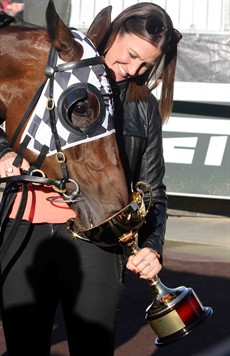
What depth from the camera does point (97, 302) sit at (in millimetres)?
3264

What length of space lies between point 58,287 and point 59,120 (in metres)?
0.73

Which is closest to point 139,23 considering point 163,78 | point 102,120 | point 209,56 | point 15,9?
point 163,78

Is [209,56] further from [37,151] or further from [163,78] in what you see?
[37,151]

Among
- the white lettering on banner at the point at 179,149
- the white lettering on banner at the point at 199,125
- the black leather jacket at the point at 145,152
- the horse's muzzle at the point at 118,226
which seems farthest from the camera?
the white lettering on banner at the point at 179,149

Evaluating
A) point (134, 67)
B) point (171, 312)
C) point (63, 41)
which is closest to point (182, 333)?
point (171, 312)

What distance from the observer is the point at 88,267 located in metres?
3.26

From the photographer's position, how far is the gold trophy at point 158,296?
2.94 m

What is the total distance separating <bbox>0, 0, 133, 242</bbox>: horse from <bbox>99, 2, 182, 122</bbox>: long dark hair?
284mm

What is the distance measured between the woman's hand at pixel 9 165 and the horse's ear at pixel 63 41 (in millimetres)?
397

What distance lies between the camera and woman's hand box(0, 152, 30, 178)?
3064mm

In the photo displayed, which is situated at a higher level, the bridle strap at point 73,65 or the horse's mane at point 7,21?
the horse's mane at point 7,21

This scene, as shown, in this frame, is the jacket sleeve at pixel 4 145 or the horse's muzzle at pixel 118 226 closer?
the horse's muzzle at pixel 118 226

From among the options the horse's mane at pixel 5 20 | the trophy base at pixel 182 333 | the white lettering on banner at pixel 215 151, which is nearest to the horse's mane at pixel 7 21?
the horse's mane at pixel 5 20

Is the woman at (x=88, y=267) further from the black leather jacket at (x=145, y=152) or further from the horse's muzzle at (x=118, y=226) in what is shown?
the horse's muzzle at (x=118, y=226)
